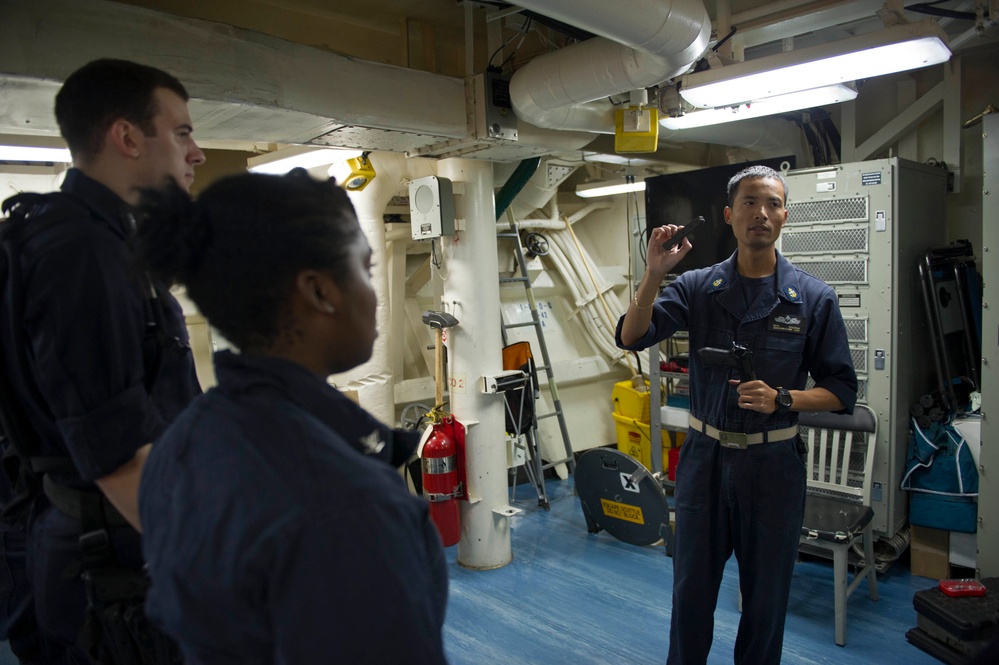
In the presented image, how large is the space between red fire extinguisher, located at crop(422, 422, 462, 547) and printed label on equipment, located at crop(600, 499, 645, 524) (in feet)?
3.13

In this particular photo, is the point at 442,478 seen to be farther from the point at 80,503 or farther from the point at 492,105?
the point at 80,503

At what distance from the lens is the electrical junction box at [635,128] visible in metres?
3.44

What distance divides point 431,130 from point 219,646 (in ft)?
9.08

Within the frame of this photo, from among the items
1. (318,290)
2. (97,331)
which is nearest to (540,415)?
(97,331)

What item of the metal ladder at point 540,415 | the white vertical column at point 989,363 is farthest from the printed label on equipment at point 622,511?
the white vertical column at point 989,363

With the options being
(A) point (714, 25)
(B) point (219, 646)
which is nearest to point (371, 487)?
(B) point (219, 646)

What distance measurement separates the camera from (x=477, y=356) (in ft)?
13.0

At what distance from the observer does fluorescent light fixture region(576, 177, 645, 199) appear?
5.50 meters

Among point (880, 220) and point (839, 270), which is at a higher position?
point (880, 220)

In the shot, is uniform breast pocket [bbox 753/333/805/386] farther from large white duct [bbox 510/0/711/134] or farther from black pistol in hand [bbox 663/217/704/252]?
large white duct [bbox 510/0/711/134]

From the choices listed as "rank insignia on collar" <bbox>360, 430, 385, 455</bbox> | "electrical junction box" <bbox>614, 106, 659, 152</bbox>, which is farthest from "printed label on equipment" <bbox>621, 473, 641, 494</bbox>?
"rank insignia on collar" <bbox>360, 430, 385, 455</bbox>

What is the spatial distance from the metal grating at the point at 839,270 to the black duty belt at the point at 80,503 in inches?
145

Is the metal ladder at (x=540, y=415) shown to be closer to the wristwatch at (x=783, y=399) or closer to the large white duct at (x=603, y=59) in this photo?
the large white duct at (x=603, y=59)

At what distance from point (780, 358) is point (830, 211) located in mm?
1843
